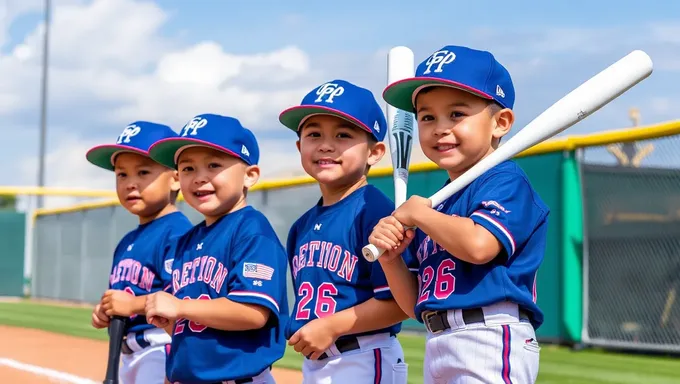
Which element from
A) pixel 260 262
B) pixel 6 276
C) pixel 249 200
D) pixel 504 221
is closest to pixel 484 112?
pixel 504 221

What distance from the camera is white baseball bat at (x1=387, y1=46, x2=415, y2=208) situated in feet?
9.80

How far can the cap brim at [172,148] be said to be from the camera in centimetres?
331

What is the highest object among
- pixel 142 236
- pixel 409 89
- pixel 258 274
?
pixel 409 89

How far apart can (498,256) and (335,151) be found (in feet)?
2.43

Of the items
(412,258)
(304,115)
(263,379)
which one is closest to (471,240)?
(412,258)

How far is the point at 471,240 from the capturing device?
7.88 feet

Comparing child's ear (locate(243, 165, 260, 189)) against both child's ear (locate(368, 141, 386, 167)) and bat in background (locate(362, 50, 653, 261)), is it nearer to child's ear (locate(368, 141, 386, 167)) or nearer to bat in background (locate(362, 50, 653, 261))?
child's ear (locate(368, 141, 386, 167))

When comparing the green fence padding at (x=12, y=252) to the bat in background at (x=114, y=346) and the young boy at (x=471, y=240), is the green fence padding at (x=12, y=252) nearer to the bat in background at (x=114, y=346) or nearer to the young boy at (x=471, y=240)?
the bat in background at (x=114, y=346)

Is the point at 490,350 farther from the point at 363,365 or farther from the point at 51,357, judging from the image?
the point at 51,357

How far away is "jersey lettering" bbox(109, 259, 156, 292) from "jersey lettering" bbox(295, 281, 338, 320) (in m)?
1.24

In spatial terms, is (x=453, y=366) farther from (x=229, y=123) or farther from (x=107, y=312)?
(x=107, y=312)

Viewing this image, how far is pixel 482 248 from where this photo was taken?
7.92 ft

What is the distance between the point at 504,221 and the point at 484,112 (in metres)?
0.34

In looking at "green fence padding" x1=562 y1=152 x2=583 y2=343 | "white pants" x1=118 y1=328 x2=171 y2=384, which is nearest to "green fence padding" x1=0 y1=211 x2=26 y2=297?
"green fence padding" x1=562 y1=152 x2=583 y2=343
